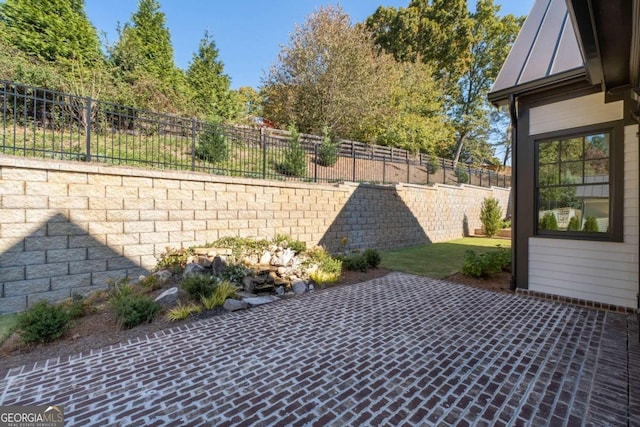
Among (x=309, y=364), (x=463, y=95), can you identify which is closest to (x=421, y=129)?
(x=463, y=95)

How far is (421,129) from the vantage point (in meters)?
16.5

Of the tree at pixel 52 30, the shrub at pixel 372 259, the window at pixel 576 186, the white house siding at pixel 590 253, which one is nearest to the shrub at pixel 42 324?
the shrub at pixel 372 259

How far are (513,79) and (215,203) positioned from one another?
230 inches

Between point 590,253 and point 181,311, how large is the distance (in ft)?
19.1

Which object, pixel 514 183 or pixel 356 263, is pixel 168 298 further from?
pixel 514 183

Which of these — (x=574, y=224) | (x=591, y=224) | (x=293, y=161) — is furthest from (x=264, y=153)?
(x=591, y=224)

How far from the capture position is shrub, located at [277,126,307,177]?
7.41m

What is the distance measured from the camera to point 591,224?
4125mm

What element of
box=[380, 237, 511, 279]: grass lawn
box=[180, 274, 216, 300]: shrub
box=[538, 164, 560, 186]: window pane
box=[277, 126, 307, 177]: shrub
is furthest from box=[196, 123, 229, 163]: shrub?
box=[538, 164, 560, 186]: window pane

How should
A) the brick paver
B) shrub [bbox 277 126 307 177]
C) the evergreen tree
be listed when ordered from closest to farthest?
the brick paver → shrub [bbox 277 126 307 177] → the evergreen tree

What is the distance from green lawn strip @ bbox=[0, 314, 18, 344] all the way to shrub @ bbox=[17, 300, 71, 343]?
17 cm

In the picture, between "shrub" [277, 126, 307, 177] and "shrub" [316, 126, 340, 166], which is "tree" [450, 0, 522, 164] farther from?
"shrub" [277, 126, 307, 177]

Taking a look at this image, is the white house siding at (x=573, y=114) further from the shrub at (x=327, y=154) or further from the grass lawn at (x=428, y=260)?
the shrub at (x=327, y=154)

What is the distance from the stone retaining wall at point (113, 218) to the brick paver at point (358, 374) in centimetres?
197
